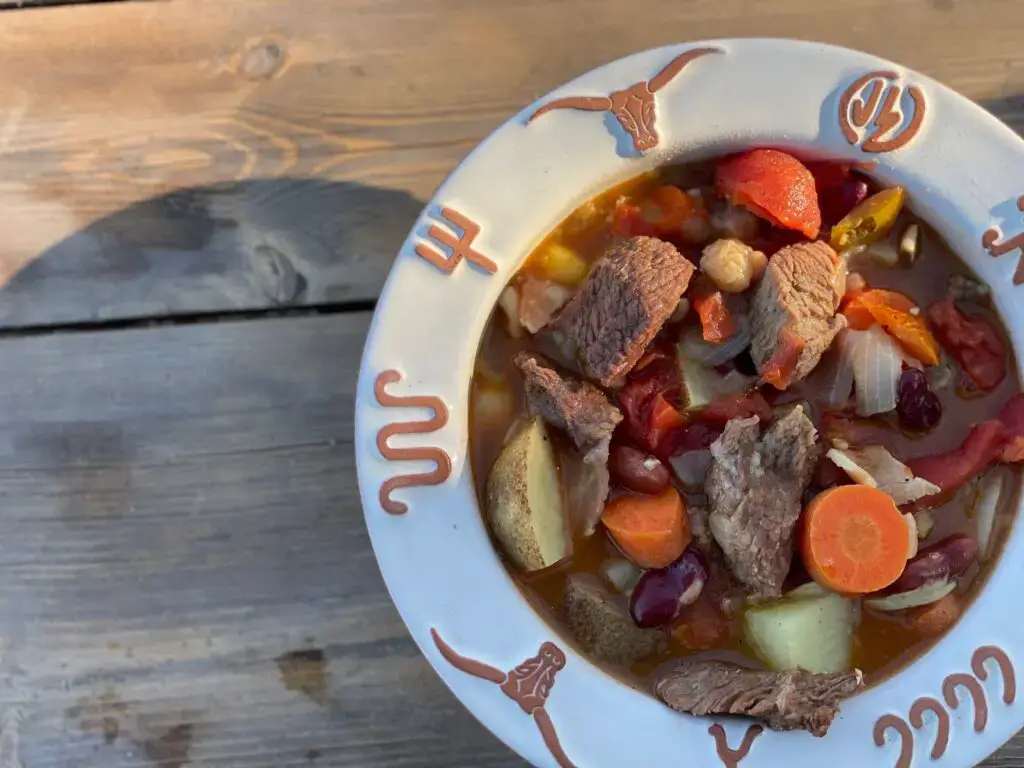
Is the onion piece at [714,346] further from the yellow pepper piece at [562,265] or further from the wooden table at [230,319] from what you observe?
the wooden table at [230,319]

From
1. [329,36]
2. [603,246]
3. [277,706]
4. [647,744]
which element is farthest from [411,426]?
[329,36]

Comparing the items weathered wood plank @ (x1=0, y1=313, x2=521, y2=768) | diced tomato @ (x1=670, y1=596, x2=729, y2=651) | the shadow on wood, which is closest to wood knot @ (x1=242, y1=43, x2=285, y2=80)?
the shadow on wood

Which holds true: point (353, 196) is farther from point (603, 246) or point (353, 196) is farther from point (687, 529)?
point (687, 529)

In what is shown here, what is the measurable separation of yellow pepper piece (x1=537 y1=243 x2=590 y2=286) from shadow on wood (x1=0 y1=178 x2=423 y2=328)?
0.39 meters

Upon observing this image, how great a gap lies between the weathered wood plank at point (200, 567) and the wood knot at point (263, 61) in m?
0.48

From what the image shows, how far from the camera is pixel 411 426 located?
1410 mm

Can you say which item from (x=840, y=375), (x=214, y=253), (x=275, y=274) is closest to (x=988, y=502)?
(x=840, y=375)

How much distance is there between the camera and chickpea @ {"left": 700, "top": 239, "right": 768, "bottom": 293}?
147cm

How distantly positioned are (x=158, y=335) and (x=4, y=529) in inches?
18.2

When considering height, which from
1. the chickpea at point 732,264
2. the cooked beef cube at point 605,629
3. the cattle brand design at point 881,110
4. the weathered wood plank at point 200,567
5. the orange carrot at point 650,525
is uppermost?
the cattle brand design at point 881,110

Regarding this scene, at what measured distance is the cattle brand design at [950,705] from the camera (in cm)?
138

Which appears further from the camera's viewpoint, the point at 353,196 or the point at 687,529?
the point at 353,196

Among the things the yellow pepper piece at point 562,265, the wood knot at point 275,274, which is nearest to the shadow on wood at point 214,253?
the wood knot at point 275,274

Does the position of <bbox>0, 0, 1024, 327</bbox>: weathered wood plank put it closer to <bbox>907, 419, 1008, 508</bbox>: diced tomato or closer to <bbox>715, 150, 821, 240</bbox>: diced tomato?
<bbox>715, 150, 821, 240</bbox>: diced tomato
